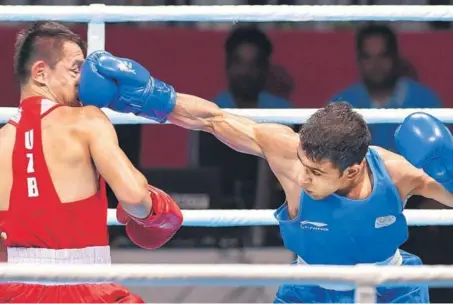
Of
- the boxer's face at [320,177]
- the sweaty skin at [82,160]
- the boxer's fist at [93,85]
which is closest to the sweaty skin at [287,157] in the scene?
the boxer's face at [320,177]

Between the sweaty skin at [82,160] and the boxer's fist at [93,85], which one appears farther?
the boxer's fist at [93,85]

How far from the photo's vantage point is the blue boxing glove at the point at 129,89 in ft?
7.84

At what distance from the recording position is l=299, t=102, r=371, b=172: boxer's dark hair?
233cm

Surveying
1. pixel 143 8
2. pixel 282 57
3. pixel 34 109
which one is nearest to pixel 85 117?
pixel 34 109

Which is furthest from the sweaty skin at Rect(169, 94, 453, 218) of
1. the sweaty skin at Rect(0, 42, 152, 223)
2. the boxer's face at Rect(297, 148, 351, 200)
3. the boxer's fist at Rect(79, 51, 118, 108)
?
the sweaty skin at Rect(0, 42, 152, 223)

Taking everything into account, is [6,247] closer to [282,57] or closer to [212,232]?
[212,232]

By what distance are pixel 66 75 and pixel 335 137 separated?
65 centimetres

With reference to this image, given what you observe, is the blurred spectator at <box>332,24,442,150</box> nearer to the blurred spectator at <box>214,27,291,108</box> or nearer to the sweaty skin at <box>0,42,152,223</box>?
the blurred spectator at <box>214,27,291,108</box>

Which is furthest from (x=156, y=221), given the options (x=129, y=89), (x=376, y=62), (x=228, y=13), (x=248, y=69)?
(x=376, y=62)

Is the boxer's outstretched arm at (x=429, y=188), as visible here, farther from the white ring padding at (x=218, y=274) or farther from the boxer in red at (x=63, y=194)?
the white ring padding at (x=218, y=274)

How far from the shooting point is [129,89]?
2.44 metres

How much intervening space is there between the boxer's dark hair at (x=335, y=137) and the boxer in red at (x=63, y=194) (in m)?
0.35

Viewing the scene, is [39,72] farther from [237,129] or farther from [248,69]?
A: [248,69]

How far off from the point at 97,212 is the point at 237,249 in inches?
55.3
